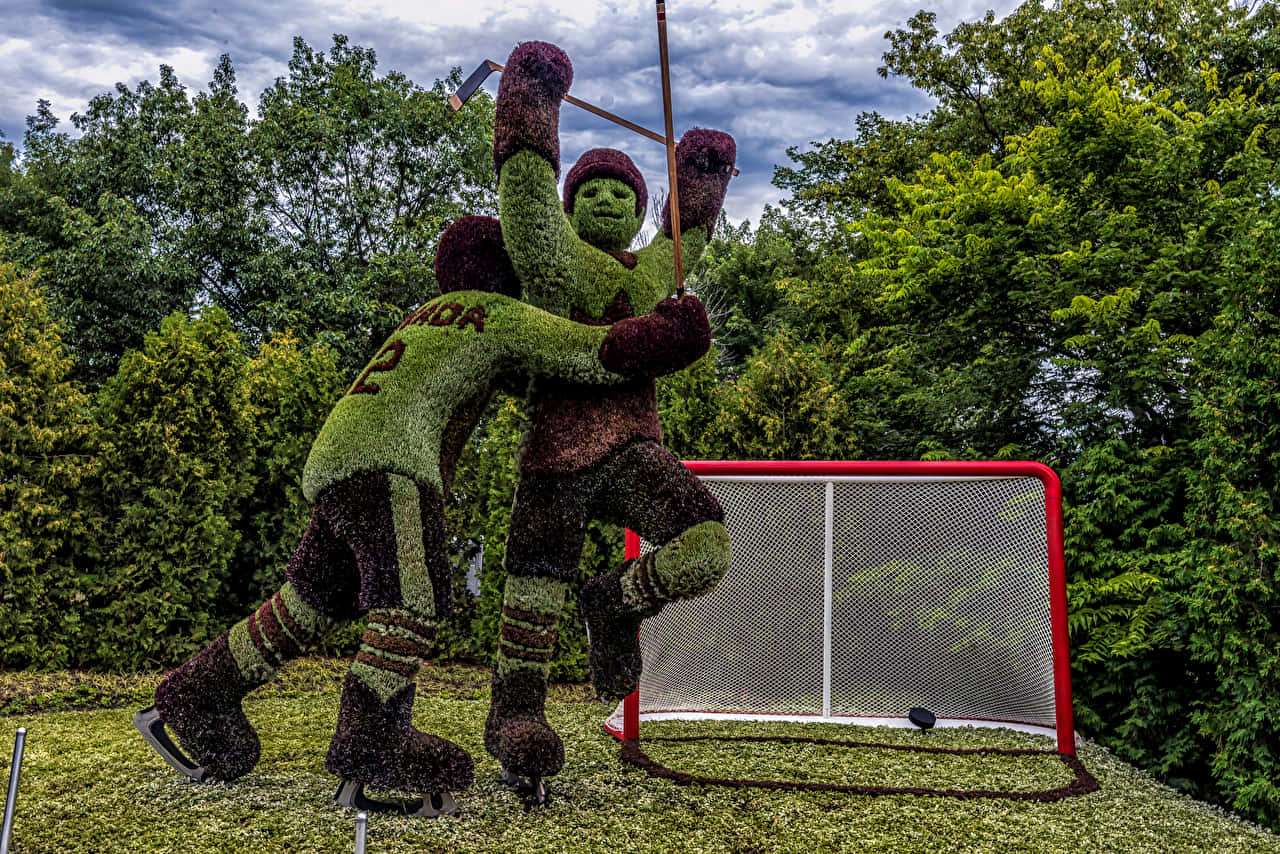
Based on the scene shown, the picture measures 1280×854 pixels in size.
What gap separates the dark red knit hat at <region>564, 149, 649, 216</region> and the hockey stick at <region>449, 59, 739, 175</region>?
8.6 inches

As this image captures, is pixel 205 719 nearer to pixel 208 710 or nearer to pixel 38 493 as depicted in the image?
pixel 208 710

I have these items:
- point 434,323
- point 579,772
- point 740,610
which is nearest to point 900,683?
point 740,610

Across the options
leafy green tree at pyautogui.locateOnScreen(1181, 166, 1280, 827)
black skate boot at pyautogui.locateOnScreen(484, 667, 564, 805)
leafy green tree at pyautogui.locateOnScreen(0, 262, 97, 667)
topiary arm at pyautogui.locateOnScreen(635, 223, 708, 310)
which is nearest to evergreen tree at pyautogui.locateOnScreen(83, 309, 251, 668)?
leafy green tree at pyautogui.locateOnScreen(0, 262, 97, 667)

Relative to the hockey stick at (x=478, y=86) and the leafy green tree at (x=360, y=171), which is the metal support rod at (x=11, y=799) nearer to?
the hockey stick at (x=478, y=86)

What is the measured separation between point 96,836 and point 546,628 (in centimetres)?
147

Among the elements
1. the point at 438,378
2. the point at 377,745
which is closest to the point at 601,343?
the point at 438,378

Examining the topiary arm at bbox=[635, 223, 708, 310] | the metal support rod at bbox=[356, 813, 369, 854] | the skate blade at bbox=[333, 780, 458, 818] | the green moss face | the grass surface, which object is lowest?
the grass surface

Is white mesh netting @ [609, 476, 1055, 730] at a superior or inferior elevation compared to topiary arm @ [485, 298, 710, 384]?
inferior

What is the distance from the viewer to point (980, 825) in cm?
297

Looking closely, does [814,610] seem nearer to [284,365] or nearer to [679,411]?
[679,411]

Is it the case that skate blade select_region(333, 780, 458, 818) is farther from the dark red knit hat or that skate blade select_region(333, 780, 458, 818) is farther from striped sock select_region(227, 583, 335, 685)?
the dark red knit hat

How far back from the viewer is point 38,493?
16.3 feet

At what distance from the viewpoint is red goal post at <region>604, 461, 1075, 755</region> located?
4098 mm

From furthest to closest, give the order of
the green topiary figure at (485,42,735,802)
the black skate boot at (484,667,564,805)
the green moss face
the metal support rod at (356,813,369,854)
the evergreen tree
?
the evergreen tree < the green moss face < the green topiary figure at (485,42,735,802) < the black skate boot at (484,667,564,805) < the metal support rod at (356,813,369,854)
